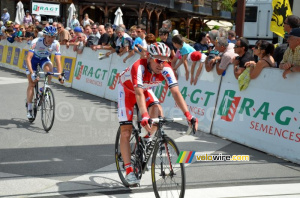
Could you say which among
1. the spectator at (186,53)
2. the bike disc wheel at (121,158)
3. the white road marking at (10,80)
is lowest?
the white road marking at (10,80)

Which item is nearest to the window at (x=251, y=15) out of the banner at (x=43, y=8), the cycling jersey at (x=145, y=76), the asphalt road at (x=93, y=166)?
the banner at (x=43, y=8)

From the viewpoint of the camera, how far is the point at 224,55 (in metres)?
9.38

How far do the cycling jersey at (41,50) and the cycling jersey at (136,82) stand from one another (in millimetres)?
3959

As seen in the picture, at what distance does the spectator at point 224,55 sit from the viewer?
9320 mm

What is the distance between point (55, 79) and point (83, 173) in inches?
437

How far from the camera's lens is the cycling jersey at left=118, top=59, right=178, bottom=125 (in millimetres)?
5492

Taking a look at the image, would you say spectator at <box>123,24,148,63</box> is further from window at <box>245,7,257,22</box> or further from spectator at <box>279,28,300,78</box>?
window at <box>245,7,257,22</box>

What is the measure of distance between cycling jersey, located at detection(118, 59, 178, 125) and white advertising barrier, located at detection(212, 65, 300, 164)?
280 centimetres

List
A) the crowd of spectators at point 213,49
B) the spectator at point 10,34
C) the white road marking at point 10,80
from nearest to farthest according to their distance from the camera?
the crowd of spectators at point 213,49
the white road marking at point 10,80
the spectator at point 10,34

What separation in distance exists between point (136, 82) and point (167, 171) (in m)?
1.08

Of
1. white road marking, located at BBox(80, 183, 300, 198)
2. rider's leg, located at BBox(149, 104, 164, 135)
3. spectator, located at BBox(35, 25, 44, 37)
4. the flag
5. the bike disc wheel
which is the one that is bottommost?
white road marking, located at BBox(80, 183, 300, 198)

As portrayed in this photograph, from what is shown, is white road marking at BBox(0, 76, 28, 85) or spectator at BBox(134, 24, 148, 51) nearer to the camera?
spectator at BBox(134, 24, 148, 51)

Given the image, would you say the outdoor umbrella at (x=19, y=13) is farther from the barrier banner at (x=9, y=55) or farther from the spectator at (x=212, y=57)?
the spectator at (x=212, y=57)

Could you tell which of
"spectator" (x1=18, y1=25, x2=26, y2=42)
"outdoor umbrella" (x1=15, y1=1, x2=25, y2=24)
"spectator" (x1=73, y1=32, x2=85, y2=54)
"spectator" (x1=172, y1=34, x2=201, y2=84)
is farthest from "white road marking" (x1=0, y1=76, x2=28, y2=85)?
"outdoor umbrella" (x1=15, y1=1, x2=25, y2=24)
